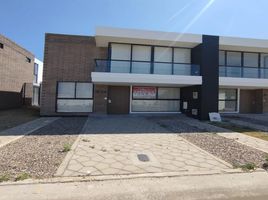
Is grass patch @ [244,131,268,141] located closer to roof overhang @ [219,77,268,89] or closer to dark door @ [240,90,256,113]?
roof overhang @ [219,77,268,89]

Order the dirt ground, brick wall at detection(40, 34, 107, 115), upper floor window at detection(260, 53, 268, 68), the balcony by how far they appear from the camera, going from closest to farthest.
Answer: the dirt ground < the balcony < brick wall at detection(40, 34, 107, 115) < upper floor window at detection(260, 53, 268, 68)

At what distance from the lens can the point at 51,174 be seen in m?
4.79

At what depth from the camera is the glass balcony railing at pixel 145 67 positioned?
14.5 metres

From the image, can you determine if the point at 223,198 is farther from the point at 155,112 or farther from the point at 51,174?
the point at 155,112

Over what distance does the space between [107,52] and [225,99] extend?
1085 centimetres

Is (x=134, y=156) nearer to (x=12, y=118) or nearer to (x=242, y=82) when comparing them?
(x=12, y=118)

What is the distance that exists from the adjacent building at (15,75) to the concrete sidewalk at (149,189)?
1674cm

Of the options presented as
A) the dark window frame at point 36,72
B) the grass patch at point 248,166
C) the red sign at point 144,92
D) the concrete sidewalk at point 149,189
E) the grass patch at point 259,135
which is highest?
the dark window frame at point 36,72

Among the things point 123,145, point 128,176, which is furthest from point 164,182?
point 123,145

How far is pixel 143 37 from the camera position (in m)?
14.7

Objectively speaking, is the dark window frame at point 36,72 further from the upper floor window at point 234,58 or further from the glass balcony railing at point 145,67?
the upper floor window at point 234,58

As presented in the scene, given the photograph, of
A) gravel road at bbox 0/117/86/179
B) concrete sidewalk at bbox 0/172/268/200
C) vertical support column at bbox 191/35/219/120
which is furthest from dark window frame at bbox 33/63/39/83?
concrete sidewalk at bbox 0/172/268/200

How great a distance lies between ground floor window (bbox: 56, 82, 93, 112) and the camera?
53.3ft

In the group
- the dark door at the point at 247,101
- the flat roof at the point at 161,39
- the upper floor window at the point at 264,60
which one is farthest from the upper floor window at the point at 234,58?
the dark door at the point at 247,101
